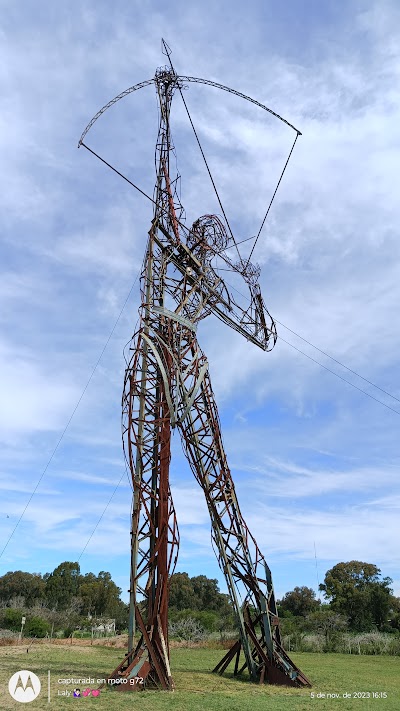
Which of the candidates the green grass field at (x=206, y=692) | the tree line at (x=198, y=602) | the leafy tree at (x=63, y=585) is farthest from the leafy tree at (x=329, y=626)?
the leafy tree at (x=63, y=585)

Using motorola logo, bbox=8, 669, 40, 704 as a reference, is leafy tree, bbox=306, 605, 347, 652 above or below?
above

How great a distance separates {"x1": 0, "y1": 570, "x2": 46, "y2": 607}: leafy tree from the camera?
57.1 metres

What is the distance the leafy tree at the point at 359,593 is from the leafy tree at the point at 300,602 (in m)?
1.81

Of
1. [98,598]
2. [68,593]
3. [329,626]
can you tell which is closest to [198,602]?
[98,598]

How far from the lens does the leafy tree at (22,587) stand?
5706 centimetres

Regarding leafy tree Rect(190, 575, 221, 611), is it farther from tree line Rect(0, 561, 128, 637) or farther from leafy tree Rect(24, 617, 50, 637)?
leafy tree Rect(24, 617, 50, 637)

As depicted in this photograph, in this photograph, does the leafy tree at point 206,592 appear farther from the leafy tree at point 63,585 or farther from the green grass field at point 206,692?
the green grass field at point 206,692

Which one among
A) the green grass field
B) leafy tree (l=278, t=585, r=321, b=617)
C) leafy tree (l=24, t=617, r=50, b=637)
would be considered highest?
leafy tree (l=278, t=585, r=321, b=617)

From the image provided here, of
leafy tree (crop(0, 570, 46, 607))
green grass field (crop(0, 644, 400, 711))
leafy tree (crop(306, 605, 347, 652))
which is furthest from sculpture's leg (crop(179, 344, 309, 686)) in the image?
leafy tree (crop(0, 570, 46, 607))

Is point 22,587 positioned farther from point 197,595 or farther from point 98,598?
point 197,595

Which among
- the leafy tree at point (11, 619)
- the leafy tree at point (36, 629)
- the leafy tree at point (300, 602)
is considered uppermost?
the leafy tree at point (300, 602)

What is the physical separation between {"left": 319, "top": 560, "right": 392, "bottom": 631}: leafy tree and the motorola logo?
3613 cm

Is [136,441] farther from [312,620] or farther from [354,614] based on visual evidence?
[354,614]

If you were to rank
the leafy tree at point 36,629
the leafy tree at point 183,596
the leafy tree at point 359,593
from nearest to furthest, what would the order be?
the leafy tree at point 36,629
the leafy tree at point 359,593
the leafy tree at point 183,596
